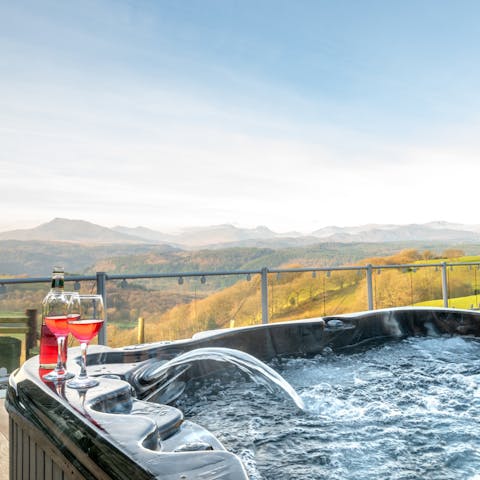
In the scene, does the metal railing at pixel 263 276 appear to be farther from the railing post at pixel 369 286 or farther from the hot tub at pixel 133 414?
the hot tub at pixel 133 414

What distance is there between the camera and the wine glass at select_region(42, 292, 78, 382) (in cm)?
125

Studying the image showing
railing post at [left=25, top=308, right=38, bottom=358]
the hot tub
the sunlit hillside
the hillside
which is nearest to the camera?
the hot tub

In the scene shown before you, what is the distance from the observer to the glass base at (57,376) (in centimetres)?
131

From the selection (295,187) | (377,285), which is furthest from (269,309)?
(295,187)

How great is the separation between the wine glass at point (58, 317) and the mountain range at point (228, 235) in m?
10.5

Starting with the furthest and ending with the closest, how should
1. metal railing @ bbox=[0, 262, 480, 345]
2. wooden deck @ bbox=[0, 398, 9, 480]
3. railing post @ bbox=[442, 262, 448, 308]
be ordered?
railing post @ bbox=[442, 262, 448, 308], metal railing @ bbox=[0, 262, 480, 345], wooden deck @ bbox=[0, 398, 9, 480]

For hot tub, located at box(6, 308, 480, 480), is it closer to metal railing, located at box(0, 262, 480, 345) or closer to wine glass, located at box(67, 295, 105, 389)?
wine glass, located at box(67, 295, 105, 389)

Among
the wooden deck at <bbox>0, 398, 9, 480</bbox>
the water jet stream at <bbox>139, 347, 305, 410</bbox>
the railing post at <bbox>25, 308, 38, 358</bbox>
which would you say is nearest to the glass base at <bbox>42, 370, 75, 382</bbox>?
the water jet stream at <bbox>139, 347, 305, 410</bbox>

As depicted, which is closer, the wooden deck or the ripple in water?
the ripple in water

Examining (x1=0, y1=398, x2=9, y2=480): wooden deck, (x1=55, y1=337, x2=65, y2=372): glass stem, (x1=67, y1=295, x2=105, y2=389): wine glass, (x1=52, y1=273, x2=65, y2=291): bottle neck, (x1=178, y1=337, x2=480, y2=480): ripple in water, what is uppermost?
(x1=52, y1=273, x2=65, y2=291): bottle neck

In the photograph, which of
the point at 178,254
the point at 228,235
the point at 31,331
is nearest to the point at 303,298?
the point at 31,331

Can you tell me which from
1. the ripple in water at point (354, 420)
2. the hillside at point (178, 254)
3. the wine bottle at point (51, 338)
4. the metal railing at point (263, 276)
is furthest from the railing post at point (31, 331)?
the hillside at point (178, 254)

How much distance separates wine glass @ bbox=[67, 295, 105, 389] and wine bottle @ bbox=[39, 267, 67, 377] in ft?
0.23

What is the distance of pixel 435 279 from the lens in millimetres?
6500
